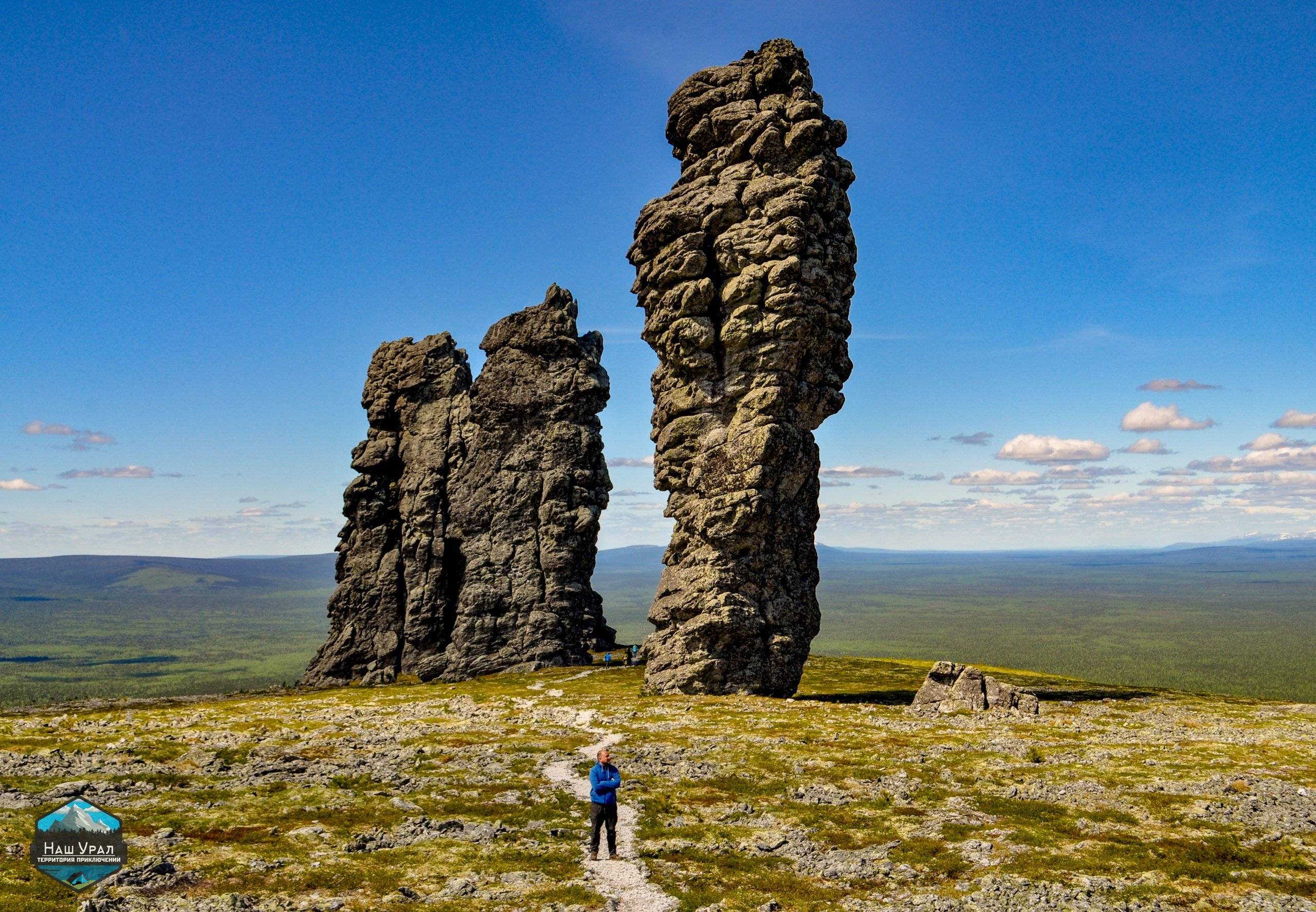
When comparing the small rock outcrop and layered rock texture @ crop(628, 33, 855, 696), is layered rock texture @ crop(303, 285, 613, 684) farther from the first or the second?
the small rock outcrop

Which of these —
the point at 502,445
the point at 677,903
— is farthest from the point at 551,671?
the point at 677,903

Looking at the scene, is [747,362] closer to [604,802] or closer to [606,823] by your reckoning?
[606,823]

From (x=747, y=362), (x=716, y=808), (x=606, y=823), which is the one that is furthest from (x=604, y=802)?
(x=747, y=362)

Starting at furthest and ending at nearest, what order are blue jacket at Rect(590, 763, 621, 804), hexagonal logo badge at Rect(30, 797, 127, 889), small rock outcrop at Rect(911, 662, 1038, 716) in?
small rock outcrop at Rect(911, 662, 1038, 716) → blue jacket at Rect(590, 763, 621, 804) → hexagonal logo badge at Rect(30, 797, 127, 889)

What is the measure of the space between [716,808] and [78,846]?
24.1 meters

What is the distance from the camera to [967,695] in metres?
64.6

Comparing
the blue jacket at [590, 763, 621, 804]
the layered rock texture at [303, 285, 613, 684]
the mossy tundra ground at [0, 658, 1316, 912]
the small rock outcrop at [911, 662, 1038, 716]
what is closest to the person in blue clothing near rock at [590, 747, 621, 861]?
the blue jacket at [590, 763, 621, 804]

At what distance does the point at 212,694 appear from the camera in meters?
111

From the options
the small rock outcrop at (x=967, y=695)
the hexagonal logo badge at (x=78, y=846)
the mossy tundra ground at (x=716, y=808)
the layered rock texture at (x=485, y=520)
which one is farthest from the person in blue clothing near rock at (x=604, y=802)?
the layered rock texture at (x=485, y=520)

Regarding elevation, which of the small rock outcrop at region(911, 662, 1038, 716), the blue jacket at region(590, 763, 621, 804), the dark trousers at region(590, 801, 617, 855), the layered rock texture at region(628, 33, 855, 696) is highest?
the layered rock texture at region(628, 33, 855, 696)

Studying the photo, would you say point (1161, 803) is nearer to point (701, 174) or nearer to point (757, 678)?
point (757, 678)

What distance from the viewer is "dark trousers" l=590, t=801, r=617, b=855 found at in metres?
31.5

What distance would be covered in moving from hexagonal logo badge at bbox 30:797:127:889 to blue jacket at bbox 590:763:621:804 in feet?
52.2

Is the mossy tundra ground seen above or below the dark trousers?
below
